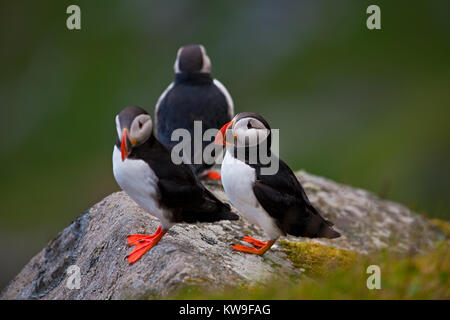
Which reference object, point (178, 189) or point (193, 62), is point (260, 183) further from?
point (193, 62)

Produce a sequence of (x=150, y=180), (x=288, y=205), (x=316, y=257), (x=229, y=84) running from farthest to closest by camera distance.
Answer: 1. (x=229, y=84)
2. (x=316, y=257)
3. (x=288, y=205)
4. (x=150, y=180)

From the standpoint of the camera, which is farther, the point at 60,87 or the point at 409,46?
the point at 60,87

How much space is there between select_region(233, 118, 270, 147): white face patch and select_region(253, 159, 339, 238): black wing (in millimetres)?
297

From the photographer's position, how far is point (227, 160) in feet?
17.0

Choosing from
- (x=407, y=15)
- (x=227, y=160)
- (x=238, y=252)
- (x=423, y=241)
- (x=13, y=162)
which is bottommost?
(x=13, y=162)

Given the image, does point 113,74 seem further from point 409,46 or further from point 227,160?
point 227,160

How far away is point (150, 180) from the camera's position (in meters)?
4.81

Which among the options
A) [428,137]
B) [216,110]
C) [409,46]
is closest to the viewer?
[216,110]

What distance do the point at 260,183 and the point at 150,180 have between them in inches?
36.9

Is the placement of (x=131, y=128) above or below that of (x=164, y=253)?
above

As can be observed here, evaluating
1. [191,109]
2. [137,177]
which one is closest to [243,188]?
[137,177]

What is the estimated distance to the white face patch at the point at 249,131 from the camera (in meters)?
4.95

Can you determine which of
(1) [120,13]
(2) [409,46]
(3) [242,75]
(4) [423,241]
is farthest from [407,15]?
(4) [423,241]
